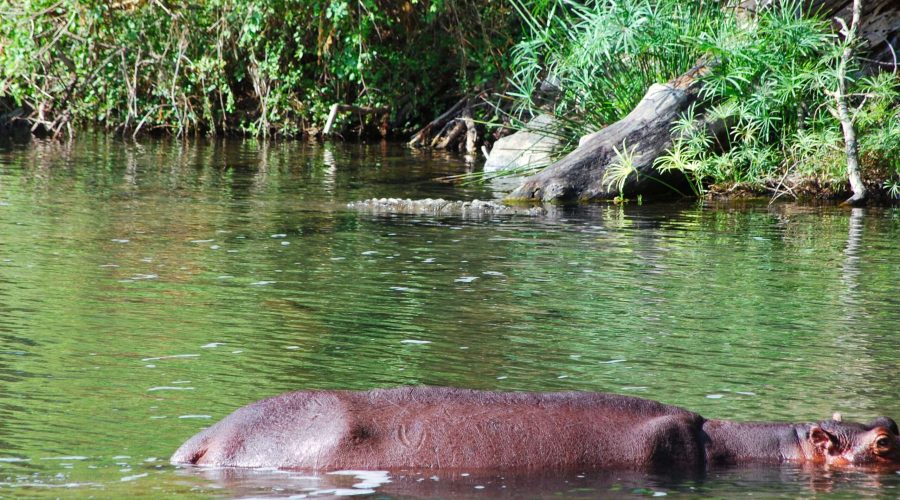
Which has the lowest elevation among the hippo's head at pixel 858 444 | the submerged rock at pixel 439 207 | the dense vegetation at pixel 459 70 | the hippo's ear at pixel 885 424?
the hippo's head at pixel 858 444

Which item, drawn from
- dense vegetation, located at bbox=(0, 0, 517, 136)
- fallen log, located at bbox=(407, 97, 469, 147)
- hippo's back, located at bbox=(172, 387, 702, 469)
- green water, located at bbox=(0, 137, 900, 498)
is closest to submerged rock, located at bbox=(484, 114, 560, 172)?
green water, located at bbox=(0, 137, 900, 498)

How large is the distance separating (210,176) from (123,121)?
29.1 ft

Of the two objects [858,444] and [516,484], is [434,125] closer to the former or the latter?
[858,444]

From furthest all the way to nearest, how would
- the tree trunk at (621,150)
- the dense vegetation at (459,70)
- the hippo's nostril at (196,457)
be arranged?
the tree trunk at (621,150) → the dense vegetation at (459,70) → the hippo's nostril at (196,457)

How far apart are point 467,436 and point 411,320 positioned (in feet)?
10.7

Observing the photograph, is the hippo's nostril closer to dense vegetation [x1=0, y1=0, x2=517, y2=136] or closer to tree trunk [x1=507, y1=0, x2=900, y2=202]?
tree trunk [x1=507, y1=0, x2=900, y2=202]

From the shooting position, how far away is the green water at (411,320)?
Result: 16.8ft

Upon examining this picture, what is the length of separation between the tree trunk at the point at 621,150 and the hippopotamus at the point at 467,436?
1059 cm

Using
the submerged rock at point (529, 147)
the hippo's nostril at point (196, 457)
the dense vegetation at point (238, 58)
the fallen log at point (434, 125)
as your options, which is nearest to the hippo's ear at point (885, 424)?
the hippo's nostril at point (196, 457)

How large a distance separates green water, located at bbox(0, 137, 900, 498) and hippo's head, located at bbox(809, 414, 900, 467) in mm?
95

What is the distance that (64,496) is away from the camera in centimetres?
458

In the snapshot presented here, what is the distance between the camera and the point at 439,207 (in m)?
14.5

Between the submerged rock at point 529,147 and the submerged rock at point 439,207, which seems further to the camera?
the submerged rock at point 529,147

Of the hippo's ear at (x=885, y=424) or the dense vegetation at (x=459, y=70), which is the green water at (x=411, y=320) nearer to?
the hippo's ear at (x=885, y=424)
